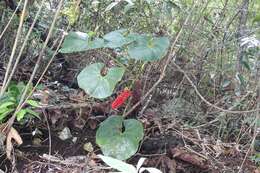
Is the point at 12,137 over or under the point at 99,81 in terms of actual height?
under

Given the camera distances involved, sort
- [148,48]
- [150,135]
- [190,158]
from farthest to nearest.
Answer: [150,135]
[190,158]
[148,48]

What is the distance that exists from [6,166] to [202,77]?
3.13 ft

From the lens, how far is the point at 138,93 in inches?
66.0

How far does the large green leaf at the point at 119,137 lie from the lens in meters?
1.44

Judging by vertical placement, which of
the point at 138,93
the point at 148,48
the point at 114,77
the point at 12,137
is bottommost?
the point at 12,137

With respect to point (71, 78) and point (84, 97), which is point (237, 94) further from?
point (71, 78)

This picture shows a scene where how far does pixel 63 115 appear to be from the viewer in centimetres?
170

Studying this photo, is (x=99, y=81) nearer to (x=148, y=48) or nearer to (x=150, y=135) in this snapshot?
(x=148, y=48)

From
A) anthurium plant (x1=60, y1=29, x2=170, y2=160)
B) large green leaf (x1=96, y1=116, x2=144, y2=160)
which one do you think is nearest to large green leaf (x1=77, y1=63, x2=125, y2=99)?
anthurium plant (x1=60, y1=29, x2=170, y2=160)

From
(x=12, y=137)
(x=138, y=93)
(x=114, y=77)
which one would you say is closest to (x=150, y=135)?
(x=138, y=93)

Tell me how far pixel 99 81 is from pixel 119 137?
22 centimetres

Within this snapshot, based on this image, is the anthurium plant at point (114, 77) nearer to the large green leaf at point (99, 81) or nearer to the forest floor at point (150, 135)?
the large green leaf at point (99, 81)

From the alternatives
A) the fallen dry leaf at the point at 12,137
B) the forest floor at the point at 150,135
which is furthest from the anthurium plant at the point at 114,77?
the fallen dry leaf at the point at 12,137

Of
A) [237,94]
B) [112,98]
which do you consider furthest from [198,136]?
[112,98]
